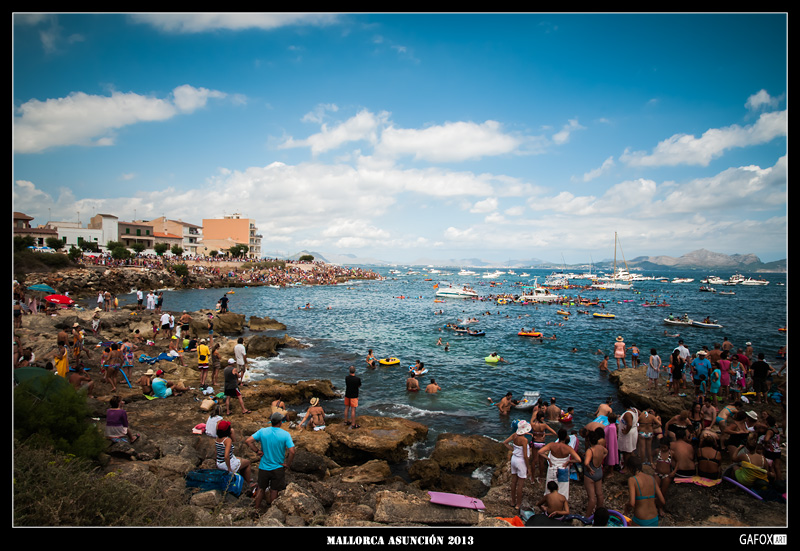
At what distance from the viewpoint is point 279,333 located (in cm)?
3062

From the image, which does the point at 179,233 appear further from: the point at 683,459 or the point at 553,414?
the point at 683,459

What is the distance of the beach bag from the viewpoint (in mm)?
7223

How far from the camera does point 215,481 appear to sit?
23.9 ft

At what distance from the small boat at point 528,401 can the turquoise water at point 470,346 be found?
33cm

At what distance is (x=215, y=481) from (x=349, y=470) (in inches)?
136

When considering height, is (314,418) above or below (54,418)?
below

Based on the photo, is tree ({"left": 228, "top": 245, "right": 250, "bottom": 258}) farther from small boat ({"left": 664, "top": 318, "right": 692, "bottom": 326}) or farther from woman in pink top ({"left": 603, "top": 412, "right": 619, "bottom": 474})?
woman in pink top ({"left": 603, "top": 412, "right": 619, "bottom": 474})

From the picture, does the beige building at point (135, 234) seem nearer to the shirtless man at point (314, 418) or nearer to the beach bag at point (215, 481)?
the shirtless man at point (314, 418)

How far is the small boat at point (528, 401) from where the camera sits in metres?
15.6

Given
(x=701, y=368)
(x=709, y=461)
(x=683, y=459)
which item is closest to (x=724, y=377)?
(x=701, y=368)

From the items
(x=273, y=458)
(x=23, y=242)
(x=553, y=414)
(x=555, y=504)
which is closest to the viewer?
(x=555, y=504)
